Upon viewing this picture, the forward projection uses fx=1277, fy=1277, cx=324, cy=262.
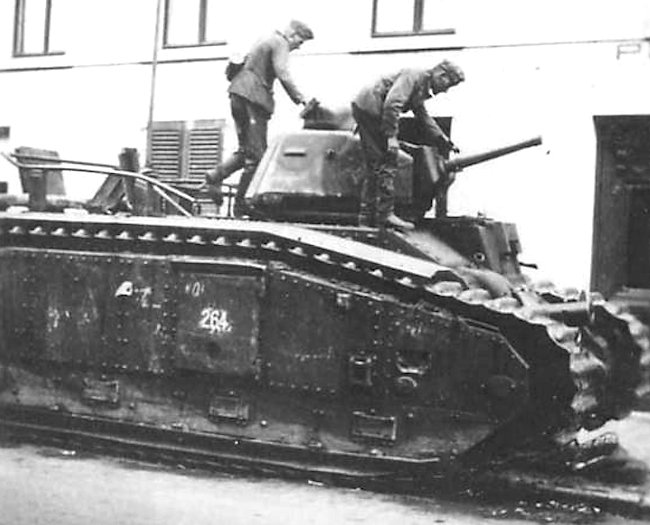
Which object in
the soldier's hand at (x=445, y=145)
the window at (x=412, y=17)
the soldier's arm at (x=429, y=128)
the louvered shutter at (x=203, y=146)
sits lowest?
the soldier's hand at (x=445, y=145)

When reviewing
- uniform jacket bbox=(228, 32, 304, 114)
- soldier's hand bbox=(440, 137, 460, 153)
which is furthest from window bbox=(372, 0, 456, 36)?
soldier's hand bbox=(440, 137, 460, 153)

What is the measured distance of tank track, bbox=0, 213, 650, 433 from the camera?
8.12 m

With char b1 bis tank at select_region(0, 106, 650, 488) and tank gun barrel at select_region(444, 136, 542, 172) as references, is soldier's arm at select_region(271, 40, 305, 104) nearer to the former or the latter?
char b1 bis tank at select_region(0, 106, 650, 488)

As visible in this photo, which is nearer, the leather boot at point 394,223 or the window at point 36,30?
the leather boot at point 394,223

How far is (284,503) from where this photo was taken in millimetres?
8195

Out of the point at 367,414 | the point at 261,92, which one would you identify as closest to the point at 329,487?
the point at 367,414

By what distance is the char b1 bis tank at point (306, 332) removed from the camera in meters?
8.25

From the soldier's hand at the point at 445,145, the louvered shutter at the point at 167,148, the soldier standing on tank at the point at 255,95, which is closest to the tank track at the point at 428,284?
the soldier's hand at the point at 445,145

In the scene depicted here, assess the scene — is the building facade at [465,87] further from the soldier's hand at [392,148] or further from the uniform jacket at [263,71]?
the soldier's hand at [392,148]

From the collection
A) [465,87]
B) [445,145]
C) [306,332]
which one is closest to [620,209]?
[465,87]

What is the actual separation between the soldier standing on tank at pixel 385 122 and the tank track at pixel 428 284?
1.76ft

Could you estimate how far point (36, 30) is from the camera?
16453 mm

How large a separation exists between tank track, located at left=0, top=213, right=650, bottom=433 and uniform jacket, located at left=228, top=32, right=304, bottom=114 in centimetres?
193

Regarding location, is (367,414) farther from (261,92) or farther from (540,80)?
(540,80)
